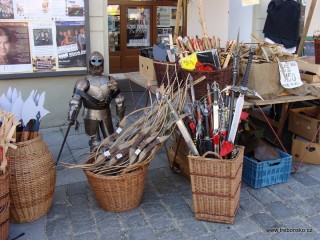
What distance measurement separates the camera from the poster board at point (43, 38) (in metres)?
4.53

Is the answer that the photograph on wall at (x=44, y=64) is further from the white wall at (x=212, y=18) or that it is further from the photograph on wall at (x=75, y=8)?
the white wall at (x=212, y=18)

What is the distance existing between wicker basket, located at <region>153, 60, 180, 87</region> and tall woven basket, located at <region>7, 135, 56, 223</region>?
1.21m

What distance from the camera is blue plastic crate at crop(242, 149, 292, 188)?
3307 millimetres

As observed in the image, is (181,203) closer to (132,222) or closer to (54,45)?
(132,222)

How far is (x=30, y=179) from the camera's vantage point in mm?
2693

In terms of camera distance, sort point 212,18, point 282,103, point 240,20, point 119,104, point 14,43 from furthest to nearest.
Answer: point 212,18
point 240,20
point 14,43
point 282,103
point 119,104

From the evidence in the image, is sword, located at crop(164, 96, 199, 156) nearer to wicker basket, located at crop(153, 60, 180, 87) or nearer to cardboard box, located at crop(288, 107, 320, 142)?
wicker basket, located at crop(153, 60, 180, 87)

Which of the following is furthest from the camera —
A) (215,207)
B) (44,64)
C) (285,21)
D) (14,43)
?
(285,21)

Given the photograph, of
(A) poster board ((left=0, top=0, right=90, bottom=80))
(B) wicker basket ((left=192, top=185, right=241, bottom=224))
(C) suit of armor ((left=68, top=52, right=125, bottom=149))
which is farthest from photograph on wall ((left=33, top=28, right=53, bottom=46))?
(B) wicker basket ((left=192, top=185, right=241, bottom=224))

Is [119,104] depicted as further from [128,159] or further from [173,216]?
[173,216]

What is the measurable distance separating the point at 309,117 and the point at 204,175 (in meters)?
1.82

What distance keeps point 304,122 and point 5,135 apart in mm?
2954

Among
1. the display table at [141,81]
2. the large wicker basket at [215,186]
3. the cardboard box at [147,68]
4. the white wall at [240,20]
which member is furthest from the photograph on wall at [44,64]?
the white wall at [240,20]

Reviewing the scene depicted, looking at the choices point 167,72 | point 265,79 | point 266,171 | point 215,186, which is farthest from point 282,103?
point 215,186
